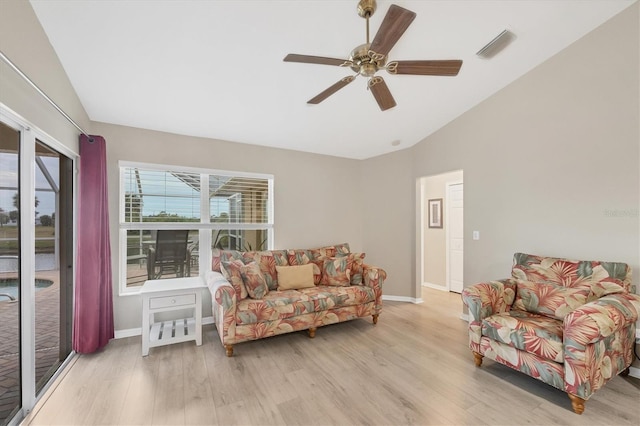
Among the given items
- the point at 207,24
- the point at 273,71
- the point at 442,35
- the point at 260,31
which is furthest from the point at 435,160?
the point at 207,24

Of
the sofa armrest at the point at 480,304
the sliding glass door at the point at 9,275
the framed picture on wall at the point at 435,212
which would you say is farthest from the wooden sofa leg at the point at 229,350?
the framed picture on wall at the point at 435,212

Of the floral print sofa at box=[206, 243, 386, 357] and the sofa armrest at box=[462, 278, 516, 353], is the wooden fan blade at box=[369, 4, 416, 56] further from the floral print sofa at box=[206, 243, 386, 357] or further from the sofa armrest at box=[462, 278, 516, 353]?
the floral print sofa at box=[206, 243, 386, 357]

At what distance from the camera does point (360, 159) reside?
4.97m

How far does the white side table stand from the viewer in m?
2.75

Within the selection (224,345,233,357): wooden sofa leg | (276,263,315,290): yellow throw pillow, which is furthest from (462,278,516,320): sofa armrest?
(224,345,233,357): wooden sofa leg

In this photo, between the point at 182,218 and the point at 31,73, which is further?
the point at 182,218

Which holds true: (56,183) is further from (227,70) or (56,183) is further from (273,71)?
(273,71)

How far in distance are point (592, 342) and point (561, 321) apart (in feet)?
1.97

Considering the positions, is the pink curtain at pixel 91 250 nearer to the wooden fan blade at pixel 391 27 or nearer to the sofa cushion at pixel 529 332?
the wooden fan blade at pixel 391 27

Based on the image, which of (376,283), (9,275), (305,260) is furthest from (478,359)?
(9,275)

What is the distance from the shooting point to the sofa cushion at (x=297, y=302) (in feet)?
9.28

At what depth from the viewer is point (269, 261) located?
12.0 ft

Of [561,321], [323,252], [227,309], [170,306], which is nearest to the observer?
[561,321]

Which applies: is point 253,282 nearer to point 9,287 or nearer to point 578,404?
point 9,287
